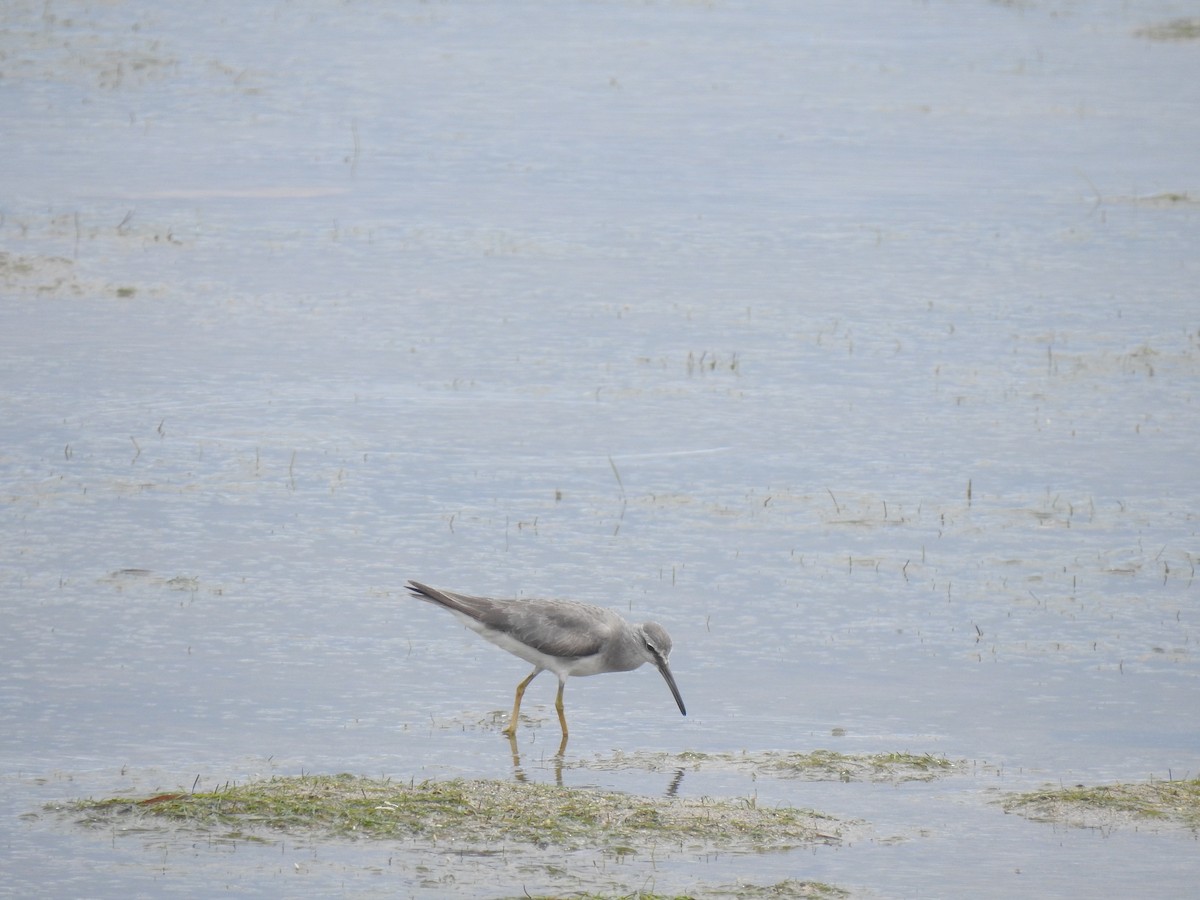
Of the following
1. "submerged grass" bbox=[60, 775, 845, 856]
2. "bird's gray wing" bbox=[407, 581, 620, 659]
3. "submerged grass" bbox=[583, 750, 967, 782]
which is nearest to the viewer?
"submerged grass" bbox=[60, 775, 845, 856]

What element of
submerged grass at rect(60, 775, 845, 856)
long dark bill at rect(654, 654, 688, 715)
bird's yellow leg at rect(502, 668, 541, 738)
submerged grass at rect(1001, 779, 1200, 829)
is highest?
long dark bill at rect(654, 654, 688, 715)

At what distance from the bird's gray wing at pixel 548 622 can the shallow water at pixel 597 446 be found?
0.47m

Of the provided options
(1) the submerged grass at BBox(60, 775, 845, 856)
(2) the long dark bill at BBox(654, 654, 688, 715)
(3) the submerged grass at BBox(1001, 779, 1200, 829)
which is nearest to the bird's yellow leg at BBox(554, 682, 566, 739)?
(2) the long dark bill at BBox(654, 654, 688, 715)

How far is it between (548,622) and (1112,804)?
2.98 metres

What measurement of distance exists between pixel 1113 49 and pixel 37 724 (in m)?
27.8

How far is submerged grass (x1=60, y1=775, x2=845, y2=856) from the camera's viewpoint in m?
8.50

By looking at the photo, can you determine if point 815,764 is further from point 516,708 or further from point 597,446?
point 597,446

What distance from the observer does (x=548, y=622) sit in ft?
33.7

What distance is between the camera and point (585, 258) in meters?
20.8

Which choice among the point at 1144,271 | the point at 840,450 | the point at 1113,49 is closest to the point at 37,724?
the point at 840,450

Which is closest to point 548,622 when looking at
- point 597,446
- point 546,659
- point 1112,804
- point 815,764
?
point 546,659

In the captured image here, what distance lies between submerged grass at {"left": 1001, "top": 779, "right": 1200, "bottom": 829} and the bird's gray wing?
7.54 feet

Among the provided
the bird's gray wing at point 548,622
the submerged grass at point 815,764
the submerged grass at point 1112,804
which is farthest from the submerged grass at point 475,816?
the bird's gray wing at point 548,622

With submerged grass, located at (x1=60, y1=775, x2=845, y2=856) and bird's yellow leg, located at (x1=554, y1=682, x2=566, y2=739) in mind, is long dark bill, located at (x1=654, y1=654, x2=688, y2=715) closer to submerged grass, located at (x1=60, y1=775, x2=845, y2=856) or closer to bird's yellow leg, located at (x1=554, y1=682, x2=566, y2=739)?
bird's yellow leg, located at (x1=554, y1=682, x2=566, y2=739)
